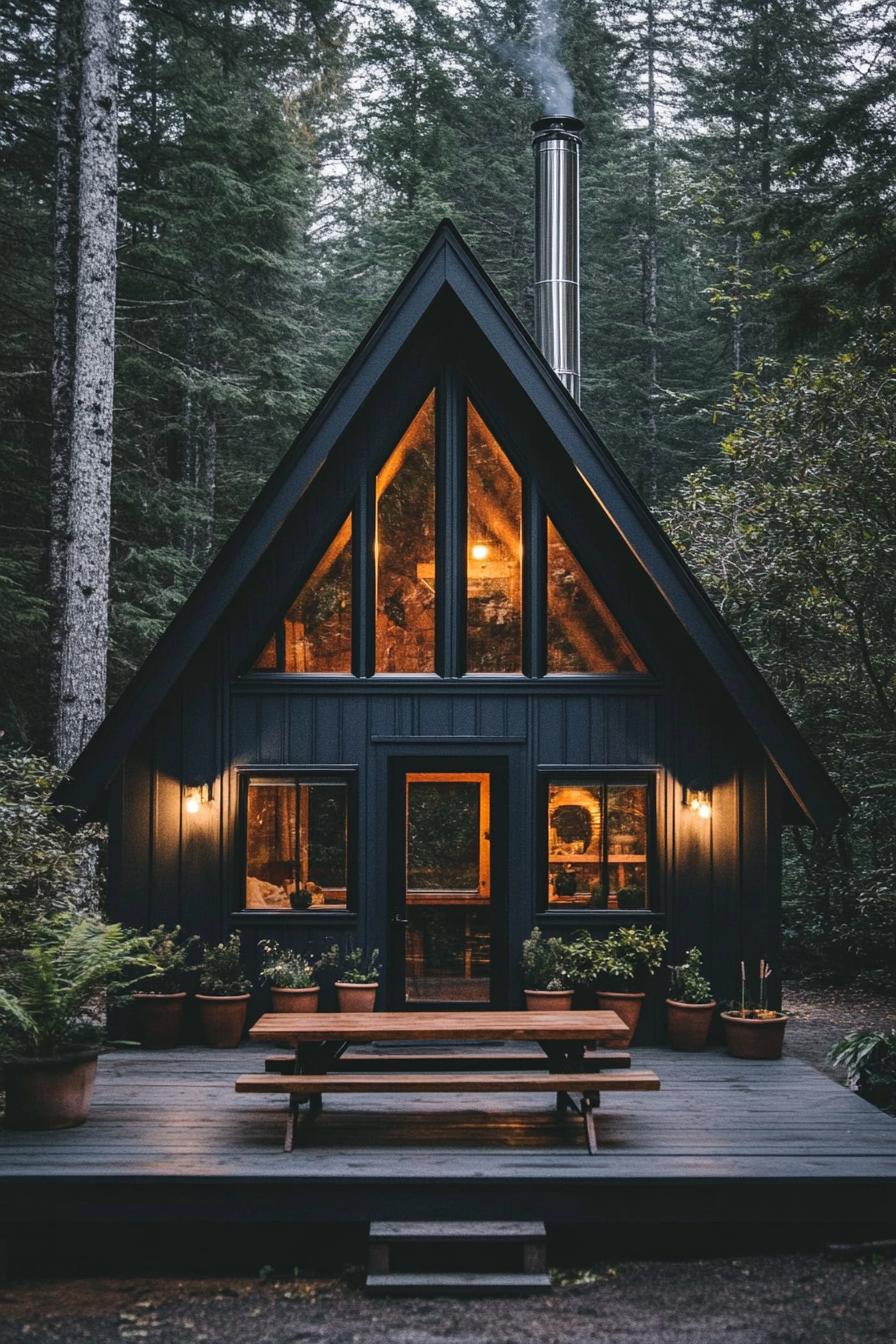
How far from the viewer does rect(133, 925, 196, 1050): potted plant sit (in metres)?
8.30

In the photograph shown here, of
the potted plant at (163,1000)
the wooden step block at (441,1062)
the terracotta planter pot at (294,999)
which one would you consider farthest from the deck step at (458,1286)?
the potted plant at (163,1000)

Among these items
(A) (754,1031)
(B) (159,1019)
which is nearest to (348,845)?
(B) (159,1019)

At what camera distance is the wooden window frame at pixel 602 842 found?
8.63 metres

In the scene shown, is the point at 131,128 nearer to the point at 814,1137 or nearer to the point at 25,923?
the point at 25,923

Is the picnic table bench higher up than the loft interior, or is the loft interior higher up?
the loft interior

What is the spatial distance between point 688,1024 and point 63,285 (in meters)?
10.7

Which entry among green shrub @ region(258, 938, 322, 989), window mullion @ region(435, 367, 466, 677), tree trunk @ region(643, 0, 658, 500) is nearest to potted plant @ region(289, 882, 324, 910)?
green shrub @ region(258, 938, 322, 989)

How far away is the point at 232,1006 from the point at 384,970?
45.7 inches

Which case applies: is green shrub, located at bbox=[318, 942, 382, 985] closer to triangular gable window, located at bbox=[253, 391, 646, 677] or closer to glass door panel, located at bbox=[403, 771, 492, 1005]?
glass door panel, located at bbox=[403, 771, 492, 1005]

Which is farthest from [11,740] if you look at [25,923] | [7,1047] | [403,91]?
[403,91]

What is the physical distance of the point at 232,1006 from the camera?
27.4 feet

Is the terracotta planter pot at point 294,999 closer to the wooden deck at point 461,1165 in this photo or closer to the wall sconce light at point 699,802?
the wooden deck at point 461,1165

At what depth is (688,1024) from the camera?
828 centimetres

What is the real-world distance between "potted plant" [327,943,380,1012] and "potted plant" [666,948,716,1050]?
2.22m
